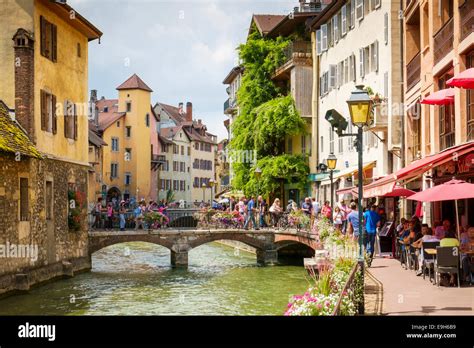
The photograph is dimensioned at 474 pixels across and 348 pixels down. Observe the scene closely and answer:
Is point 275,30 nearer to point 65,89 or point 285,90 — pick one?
point 285,90

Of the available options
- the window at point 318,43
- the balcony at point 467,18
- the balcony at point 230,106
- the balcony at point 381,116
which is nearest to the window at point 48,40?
the balcony at point 381,116

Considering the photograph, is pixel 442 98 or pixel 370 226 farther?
pixel 370 226

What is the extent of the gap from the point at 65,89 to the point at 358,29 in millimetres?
13734

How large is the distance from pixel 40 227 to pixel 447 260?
52.2 feet

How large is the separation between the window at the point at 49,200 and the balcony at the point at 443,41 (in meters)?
14.4

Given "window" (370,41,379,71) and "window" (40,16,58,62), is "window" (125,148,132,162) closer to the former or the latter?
"window" (370,41,379,71)

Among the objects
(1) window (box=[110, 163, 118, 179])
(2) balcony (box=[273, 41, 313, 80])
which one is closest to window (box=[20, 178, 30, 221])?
(2) balcony (box=[273, 41, 313, 80])

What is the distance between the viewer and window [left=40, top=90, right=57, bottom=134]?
26.5m

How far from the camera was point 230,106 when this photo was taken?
65562 mm

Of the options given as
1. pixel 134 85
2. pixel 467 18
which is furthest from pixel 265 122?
pixel 134 85

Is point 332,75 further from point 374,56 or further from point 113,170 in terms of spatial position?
point 113,170

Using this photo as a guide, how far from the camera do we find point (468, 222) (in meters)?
19.9

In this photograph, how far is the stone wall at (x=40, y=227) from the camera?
22.8 metres
